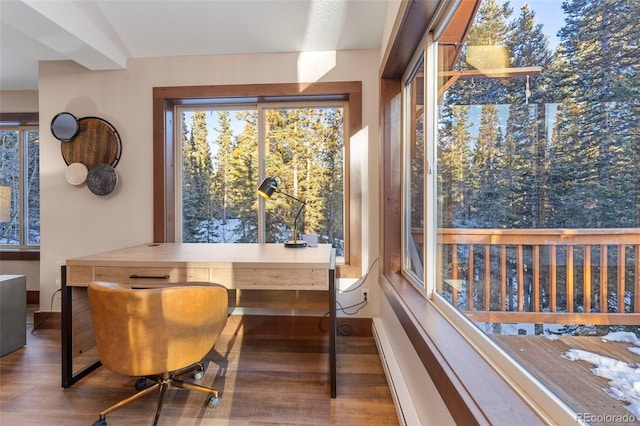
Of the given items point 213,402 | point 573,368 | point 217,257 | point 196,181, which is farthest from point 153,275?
point 573,368

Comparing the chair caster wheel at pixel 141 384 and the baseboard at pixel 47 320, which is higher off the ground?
the baseboard at pixel 47 320

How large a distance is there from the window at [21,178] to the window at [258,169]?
2.12 m

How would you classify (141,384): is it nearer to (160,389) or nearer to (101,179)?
(160,389)

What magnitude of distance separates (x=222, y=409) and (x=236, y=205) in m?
1.68

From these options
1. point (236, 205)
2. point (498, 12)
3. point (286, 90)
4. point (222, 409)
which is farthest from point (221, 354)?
point (498, 12)

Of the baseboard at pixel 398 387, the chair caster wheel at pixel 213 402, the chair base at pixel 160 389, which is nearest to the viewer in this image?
the baseboard at pixel 398 387

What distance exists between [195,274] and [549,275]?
65.6 inches

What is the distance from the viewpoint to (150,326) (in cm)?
136

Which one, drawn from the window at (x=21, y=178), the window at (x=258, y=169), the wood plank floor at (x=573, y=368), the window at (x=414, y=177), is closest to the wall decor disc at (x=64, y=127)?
the window at (x=258, y=169)

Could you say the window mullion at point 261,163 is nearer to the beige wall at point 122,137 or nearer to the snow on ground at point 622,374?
the beige wall at point 122,137

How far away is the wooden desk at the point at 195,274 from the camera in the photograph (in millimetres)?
1693

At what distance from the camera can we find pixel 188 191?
2867 millimetres

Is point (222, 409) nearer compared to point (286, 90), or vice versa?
point (222, 409)

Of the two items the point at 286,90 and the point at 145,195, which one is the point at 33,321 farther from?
the point at 286,90
